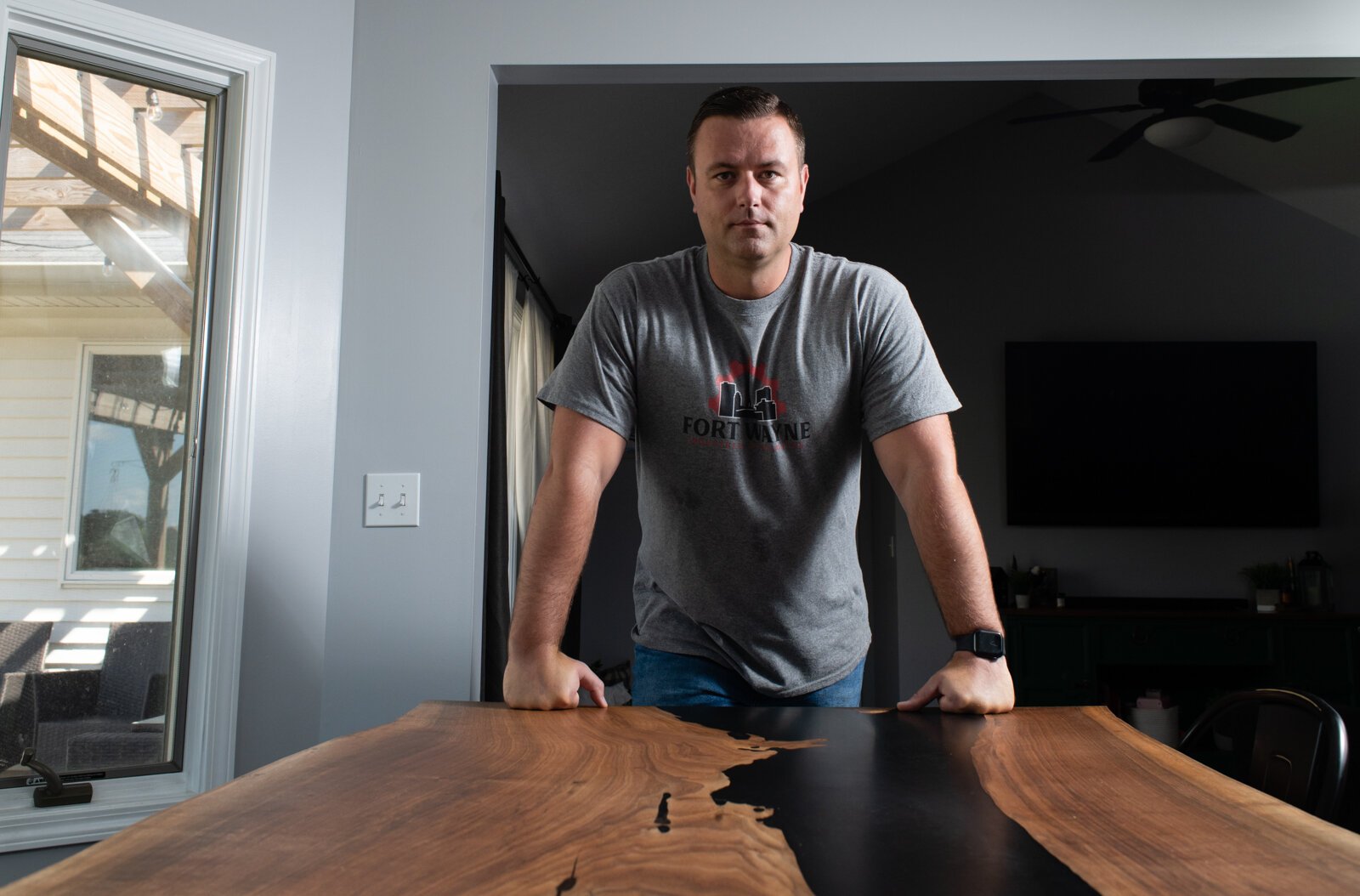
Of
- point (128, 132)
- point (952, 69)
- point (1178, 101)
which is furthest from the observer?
point (1178, 101)

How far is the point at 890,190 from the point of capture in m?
5.79

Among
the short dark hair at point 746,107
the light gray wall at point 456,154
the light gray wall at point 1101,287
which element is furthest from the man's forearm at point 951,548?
the light gray wall at point 1101,287

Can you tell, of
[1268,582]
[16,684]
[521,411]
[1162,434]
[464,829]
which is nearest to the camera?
[464,829]

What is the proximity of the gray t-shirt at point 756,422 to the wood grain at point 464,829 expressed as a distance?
1.60ft

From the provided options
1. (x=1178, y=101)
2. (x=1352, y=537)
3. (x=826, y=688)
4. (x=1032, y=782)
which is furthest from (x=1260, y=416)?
(x=1032, y=782)

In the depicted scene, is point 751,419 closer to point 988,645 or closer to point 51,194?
point 988,645

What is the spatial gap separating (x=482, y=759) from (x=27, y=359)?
145cm

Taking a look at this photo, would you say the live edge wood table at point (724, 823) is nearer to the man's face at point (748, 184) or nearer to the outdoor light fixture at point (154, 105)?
the man's face at point (748, 184)

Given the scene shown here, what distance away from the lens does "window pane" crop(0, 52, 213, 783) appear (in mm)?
1814

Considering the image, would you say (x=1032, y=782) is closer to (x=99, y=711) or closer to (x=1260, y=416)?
(x=99, y=711)

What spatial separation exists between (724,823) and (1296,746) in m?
0.89

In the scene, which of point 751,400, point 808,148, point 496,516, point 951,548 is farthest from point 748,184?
point 808,148

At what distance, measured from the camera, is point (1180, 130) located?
149 inches

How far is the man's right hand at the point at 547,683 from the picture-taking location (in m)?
1.17
